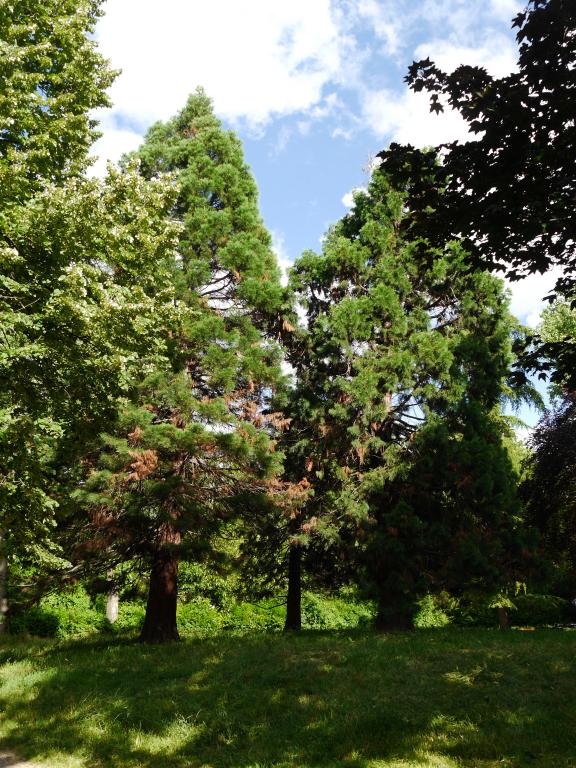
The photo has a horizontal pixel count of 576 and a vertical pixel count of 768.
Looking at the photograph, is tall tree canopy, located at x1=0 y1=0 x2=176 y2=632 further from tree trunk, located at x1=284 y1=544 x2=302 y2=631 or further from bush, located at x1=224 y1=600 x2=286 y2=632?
bush, located at x1=224 y1=600 x2=286 y2=632

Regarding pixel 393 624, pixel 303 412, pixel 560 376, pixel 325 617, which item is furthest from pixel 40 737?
pixel 325 617

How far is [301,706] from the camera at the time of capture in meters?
6.95

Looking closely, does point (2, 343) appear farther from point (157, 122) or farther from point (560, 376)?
point (157, 122)

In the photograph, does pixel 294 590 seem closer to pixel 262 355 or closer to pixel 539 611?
pixel 262 355

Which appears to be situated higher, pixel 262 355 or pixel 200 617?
pixel 262 355

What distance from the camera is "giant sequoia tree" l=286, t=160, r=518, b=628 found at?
42.9 feet

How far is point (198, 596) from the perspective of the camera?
1980 cm

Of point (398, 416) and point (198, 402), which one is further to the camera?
point (398, 416)

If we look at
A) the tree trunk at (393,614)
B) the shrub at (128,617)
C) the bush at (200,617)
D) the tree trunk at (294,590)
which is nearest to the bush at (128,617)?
the shrub at (128,617)

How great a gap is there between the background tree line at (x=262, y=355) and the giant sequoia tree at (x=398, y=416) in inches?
2.6

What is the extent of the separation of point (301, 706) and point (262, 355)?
25.6 feet

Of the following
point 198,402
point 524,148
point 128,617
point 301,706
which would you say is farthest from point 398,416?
point 128,617

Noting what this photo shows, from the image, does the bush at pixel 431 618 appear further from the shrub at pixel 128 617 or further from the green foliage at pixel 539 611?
the shrub at pixel 128 617

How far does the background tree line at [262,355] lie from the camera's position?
5766mm
